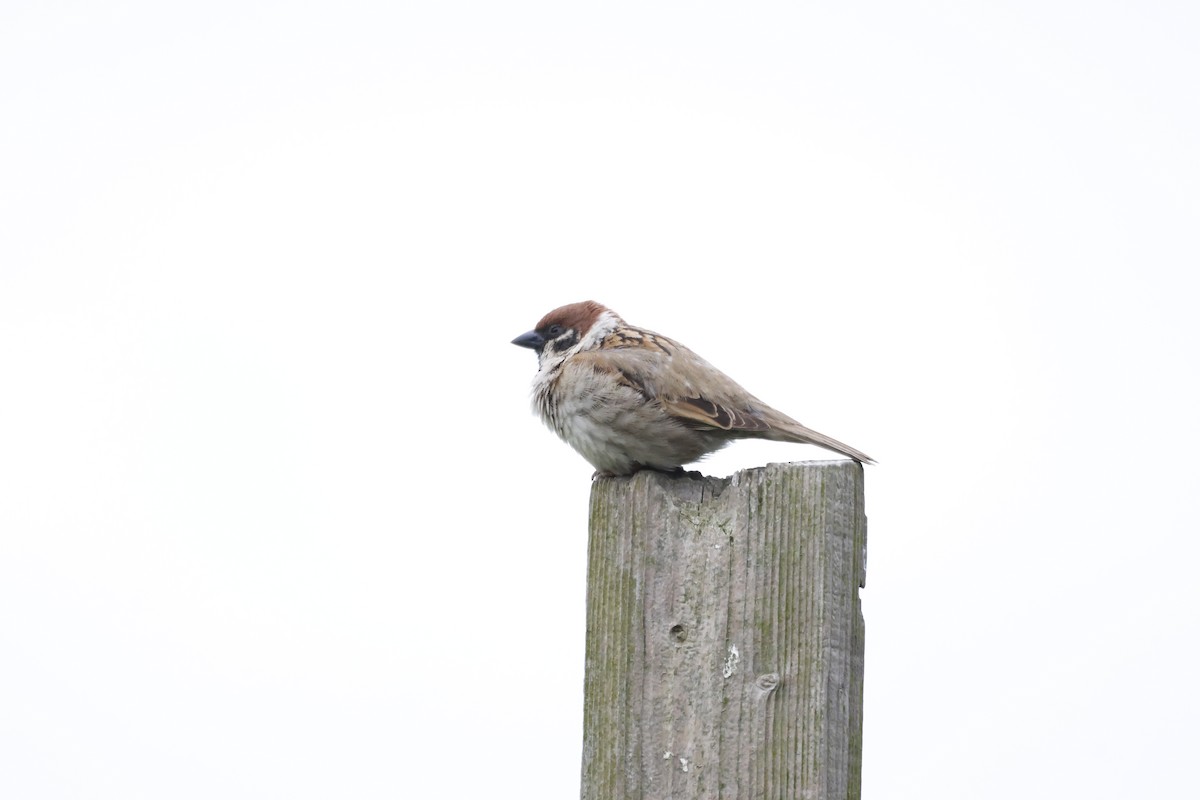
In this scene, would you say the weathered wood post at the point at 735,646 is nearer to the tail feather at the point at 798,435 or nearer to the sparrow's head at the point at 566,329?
the tail feather at the point at 798,435

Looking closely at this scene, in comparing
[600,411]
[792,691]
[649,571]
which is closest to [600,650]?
[649,571]

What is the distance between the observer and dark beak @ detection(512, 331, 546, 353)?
431 cm

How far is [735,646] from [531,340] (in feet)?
8.70

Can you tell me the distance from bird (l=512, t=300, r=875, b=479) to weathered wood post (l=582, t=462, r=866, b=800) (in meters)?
1.48

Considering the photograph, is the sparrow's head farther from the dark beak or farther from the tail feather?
the tail feather

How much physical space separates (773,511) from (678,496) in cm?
17

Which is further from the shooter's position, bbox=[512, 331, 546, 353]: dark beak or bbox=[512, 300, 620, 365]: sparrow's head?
bbox=[512, 331, 546, 353]: dark beak

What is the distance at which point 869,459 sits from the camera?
2.80 m

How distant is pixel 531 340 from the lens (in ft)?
14.2

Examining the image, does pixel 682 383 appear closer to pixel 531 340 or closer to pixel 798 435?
pixel 798 435

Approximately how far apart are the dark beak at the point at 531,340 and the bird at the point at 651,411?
57cm

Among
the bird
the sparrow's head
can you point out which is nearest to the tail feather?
the bird

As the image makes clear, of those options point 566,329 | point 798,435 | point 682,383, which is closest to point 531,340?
point 566,329

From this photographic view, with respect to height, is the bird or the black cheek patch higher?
the black cheek patch
